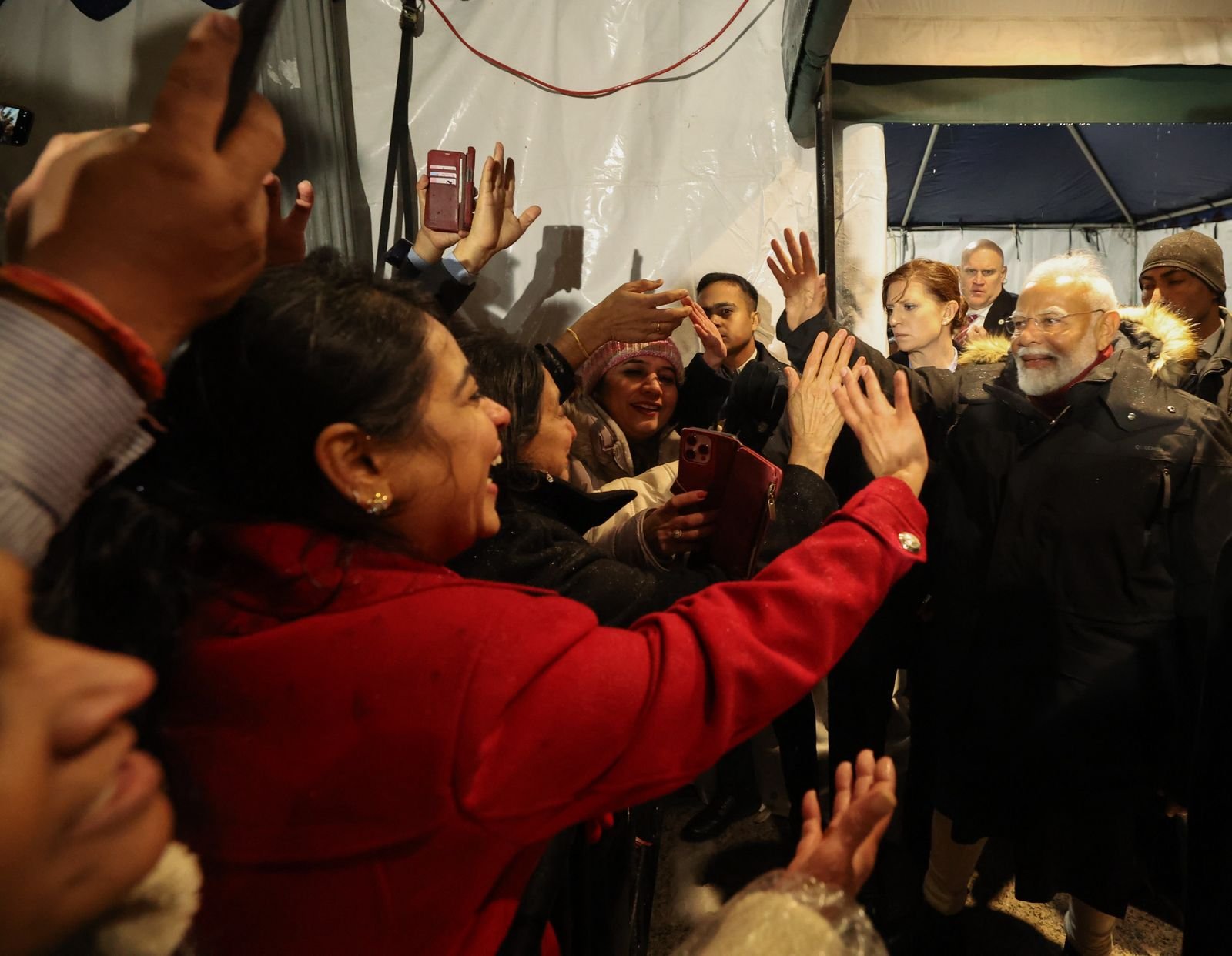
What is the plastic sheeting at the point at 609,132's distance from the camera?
100 inches

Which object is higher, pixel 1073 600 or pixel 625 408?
pixel 625 408

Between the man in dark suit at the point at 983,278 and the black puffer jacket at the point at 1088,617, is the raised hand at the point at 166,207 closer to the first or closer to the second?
the black puffer jacket at the point at 1088,617

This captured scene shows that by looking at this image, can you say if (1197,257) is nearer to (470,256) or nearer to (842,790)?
(470,256)

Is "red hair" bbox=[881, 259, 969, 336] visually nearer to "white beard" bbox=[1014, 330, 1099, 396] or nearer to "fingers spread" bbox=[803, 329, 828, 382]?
"white beard" bbox=[1014, 330, 1099, 396]

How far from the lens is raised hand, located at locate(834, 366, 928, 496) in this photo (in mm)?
1172

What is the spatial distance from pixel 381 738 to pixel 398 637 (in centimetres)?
8

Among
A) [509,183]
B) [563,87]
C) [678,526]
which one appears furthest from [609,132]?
[678,526]

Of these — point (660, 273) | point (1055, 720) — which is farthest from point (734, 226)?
point (1055, 720)

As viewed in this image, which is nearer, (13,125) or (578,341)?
(13,125)

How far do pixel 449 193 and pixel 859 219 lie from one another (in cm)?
141

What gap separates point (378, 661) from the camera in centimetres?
60

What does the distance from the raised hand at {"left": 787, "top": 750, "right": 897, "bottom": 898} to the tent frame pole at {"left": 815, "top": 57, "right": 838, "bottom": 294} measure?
1888mm

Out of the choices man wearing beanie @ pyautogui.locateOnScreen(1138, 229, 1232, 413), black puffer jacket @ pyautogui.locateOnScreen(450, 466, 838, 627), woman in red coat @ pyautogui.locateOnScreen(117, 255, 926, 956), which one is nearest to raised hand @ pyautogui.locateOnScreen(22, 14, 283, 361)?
woman in red coat @ pyautogui.locateOnScreen(117, 255, 926, 956)

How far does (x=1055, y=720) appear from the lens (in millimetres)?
1732
